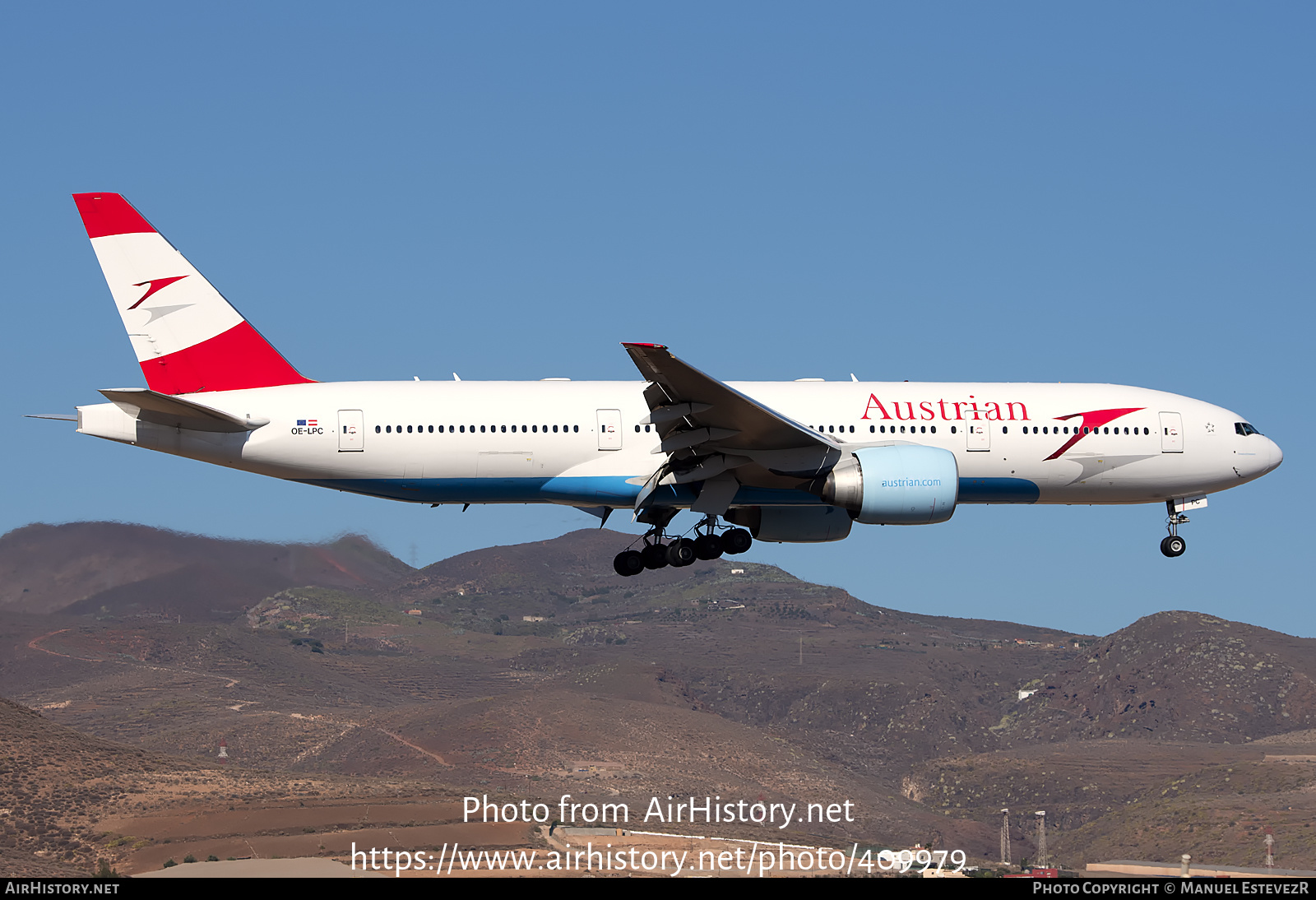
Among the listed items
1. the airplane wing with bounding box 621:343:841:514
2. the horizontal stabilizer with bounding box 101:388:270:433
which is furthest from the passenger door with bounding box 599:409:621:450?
the horizontal stabilizer with bounding box 101:388:270:433

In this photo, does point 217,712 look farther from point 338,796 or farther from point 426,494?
point 426,494

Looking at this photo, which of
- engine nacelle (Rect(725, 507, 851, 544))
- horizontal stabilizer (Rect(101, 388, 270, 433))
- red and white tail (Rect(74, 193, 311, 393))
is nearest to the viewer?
horizontal stabilizer (Rect(101, 388, 270, 433))

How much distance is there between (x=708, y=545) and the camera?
137 feet

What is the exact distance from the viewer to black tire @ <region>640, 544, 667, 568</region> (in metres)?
41.7

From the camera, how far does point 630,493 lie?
39500mm

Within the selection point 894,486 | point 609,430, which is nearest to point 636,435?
point 609,430

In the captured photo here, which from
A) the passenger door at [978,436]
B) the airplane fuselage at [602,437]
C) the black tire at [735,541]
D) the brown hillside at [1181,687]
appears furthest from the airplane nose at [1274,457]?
the brown hillside at [1181,687]

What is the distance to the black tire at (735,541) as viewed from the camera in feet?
138

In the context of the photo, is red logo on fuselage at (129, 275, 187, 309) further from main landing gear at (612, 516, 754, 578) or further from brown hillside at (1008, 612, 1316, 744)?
brown hillside at (1008, 612, 1316, 744)

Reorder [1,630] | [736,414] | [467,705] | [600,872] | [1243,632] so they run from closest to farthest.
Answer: [736,414]
[600,872]
[467,705]
[1,630]
[1243,632]

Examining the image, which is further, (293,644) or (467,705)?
(293,644)

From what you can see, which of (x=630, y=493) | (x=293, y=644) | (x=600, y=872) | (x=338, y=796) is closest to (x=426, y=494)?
(x=630, y=493)

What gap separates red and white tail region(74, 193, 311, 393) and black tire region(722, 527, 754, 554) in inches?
475

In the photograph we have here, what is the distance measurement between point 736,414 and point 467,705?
84.8 meters
